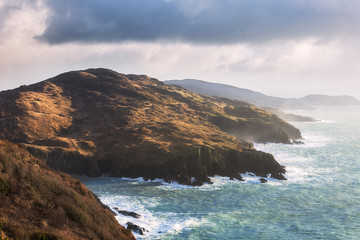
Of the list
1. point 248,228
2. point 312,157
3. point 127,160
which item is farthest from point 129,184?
point 312,157

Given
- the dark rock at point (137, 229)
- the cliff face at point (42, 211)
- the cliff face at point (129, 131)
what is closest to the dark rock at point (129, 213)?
the dark rock at point (137, 229)

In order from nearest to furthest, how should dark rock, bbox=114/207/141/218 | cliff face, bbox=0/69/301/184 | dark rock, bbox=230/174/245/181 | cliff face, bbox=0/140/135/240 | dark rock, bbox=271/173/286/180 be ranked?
cliff face, bbox=0/140/135/240 → dark rock, bbox=114/207/141/218 → dark rock, bbox=230/174/245/181 → dark rock, bbox=271/173/286/180 → cliff face, bbox=0/69/301/184

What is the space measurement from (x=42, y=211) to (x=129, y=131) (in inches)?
2867

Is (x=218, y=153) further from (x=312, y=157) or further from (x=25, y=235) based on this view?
(x=25, y=235)


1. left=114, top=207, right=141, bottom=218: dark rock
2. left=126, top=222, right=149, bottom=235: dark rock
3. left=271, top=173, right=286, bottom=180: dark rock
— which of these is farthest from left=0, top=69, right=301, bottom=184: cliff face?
left=126, top=222, right=149, bottom=235: dark rock

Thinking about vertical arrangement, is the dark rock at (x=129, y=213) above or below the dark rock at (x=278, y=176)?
below

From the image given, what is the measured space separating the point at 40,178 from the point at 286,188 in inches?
1959

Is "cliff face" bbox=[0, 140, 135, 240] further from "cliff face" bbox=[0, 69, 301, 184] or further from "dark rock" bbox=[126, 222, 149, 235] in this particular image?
"cliff face" bbox=[0, 69, 301, 184]

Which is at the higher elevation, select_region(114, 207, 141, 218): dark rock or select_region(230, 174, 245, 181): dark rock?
select_region(230, 174, 245, 181): dark rock

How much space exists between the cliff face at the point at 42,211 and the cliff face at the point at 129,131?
39.3m

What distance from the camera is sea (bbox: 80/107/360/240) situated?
40.2 meters

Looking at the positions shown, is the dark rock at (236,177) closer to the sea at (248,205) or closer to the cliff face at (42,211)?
the sea at (248,205)

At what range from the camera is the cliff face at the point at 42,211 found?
2016cm

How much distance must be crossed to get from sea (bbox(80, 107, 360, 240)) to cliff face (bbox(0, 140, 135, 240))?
41.8 feet
